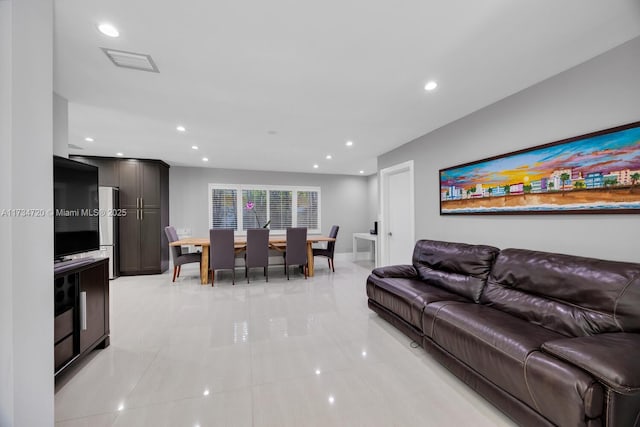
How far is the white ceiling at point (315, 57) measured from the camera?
1.55 metres

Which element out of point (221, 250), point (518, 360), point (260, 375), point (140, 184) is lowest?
point (260, 375)

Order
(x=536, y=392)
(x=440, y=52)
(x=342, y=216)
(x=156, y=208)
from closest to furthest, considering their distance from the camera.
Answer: (x=536, y=392)
(x=440, y=52)
(x=156, y=208)
(x=342, y=216)

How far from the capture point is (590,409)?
116 centimetres

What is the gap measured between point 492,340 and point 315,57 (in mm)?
2379

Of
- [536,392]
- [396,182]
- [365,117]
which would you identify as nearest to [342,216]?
[396,182]

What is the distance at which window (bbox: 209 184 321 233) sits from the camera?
6527 mm

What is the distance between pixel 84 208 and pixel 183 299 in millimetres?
2139

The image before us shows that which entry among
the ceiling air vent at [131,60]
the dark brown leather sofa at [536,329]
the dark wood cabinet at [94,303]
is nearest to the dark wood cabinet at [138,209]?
the dark wood cabinet at [94,303]

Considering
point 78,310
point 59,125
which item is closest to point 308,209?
point 59,125

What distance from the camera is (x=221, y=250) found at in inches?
183

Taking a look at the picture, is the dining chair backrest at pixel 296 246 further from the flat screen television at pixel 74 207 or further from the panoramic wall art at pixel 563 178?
the flat screen television at pixel 74 207

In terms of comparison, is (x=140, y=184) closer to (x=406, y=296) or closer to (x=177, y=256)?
(x=177, y=256)
